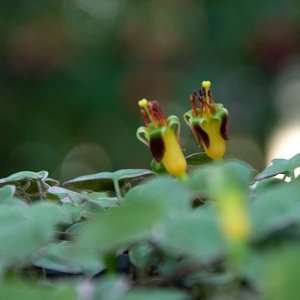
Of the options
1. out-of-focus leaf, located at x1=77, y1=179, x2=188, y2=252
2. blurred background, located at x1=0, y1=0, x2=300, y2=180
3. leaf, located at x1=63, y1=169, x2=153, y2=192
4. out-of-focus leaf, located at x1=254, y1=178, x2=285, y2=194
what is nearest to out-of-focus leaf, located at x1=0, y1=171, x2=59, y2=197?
leaf, located at x1=63, y1=169, x2=153, y2=192

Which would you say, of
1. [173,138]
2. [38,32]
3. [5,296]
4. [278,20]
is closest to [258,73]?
[278,20]

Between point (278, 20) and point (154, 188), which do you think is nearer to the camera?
point (154, 188)

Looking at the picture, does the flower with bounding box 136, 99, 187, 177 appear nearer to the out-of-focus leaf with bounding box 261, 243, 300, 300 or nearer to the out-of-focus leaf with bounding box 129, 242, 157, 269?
the out-of-focus leaf with bounding box 129, 242, 157, 269

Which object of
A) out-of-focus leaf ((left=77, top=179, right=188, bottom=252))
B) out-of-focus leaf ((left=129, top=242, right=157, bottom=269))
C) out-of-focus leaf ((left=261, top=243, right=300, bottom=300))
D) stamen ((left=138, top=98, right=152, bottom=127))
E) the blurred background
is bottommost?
out-of-focus leaf ((left=261, top=243, right=300, bottom=300))

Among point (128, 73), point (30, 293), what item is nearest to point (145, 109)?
point (30, 293)

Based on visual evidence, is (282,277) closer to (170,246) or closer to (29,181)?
(170,246)

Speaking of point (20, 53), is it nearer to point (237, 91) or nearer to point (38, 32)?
point (38, 32)

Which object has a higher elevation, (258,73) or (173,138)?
(258,73)
